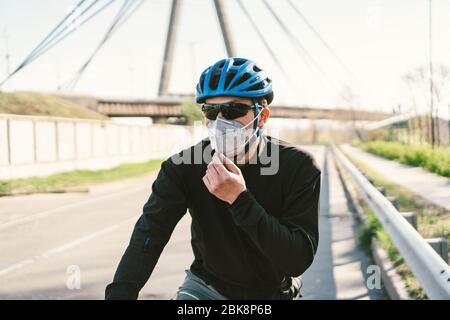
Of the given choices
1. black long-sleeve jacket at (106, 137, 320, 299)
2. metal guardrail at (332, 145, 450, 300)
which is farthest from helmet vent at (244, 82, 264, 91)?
metal guardrail at (332, 145, 450, 300)

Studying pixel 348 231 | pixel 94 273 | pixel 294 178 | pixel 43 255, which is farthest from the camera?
pixel 348 231

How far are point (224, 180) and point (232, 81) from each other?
21.1 inches

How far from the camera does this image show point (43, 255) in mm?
7680

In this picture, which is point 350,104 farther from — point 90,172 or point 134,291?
point 134,291

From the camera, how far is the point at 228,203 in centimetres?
248

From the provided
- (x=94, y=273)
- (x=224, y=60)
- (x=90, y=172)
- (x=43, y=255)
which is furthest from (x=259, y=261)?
(x=90, y=172)

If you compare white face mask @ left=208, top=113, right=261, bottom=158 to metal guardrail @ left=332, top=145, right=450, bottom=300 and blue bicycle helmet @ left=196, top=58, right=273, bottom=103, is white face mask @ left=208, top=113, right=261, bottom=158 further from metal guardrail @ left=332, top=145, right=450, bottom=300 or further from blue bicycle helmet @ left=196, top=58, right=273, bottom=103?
metal guardrail @ left=332, top=145, right=450, bottom=300

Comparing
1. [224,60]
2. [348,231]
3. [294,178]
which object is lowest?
[348,231]

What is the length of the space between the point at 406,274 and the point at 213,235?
133 inches

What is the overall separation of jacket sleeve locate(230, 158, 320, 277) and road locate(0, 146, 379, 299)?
1.77 metres

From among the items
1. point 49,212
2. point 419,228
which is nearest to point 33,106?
point 49,212

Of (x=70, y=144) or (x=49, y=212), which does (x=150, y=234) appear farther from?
(x=70, y=144)

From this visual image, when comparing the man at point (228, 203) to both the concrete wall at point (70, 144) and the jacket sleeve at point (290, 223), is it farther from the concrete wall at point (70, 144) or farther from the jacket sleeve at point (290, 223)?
the concrete wall at point (70, 144)

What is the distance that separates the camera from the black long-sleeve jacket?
→ 243 cm
